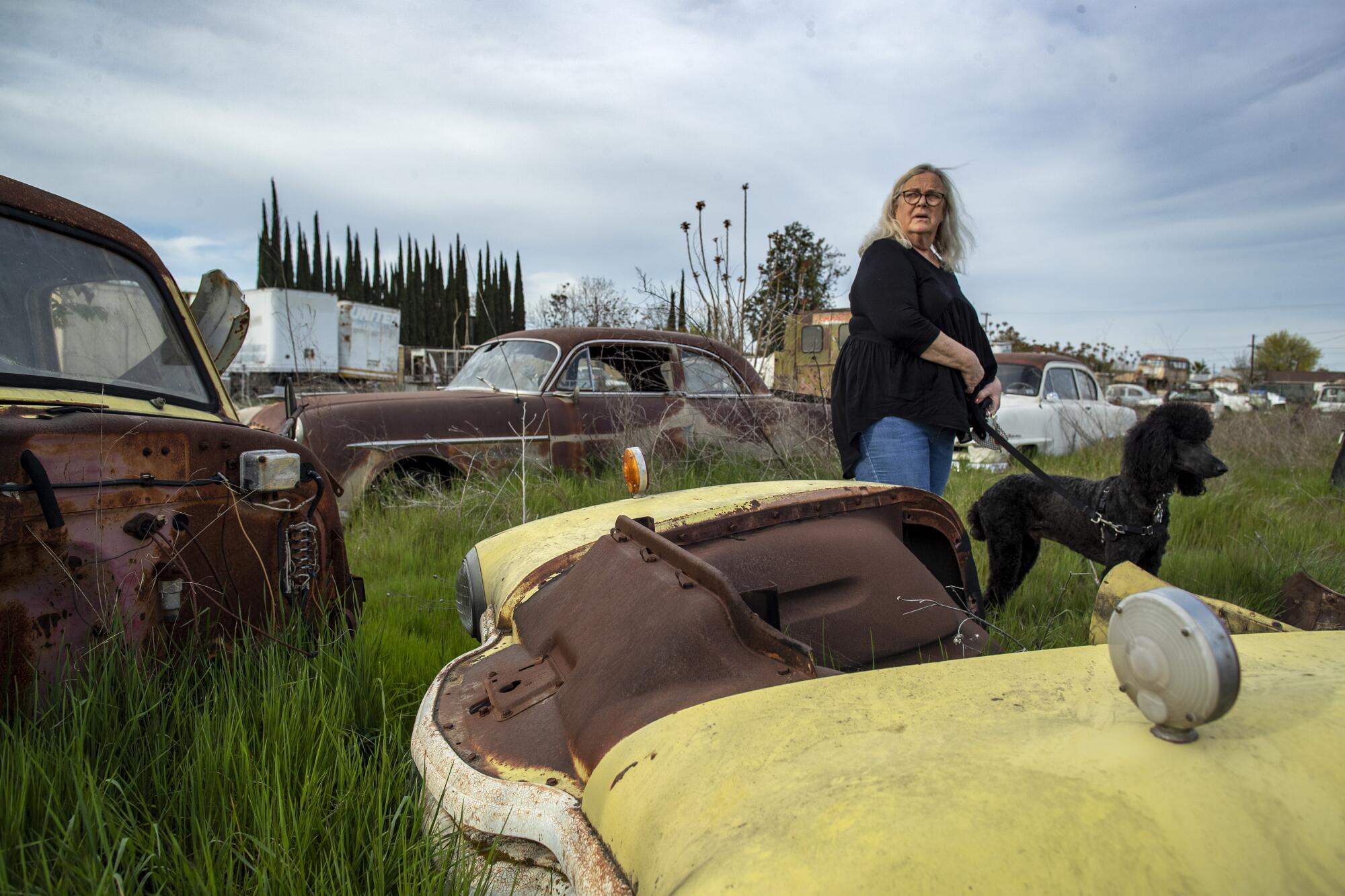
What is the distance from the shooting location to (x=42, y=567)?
1.66 meters

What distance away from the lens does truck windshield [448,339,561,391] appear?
234 inches

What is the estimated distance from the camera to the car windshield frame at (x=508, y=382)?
587cm

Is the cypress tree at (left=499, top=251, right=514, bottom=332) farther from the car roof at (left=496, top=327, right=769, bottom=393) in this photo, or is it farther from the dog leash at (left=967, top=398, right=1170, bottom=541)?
the dog leash at (left=967, top=398, right=1170, bottom=541)

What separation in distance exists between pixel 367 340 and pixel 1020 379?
1992 cm

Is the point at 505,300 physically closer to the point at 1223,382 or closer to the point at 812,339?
the point at 812,339

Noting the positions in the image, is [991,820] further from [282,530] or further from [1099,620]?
[282,530]

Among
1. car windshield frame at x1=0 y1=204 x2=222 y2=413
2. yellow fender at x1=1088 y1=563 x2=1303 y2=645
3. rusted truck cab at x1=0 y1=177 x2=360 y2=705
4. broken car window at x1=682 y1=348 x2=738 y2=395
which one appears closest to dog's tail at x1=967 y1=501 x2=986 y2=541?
yellow fender at x1=1088 y1=563 x2=1303 y2=645

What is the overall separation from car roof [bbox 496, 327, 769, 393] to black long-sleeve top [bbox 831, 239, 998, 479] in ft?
11.1

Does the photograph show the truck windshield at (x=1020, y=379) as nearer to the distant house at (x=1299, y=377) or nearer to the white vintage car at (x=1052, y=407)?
the white vintage car at (x=1052, y=407)

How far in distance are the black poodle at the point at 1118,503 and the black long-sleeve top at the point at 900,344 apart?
69 centimetres

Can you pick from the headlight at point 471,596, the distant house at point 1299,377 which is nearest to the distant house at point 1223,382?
the distant house at point 1299,377

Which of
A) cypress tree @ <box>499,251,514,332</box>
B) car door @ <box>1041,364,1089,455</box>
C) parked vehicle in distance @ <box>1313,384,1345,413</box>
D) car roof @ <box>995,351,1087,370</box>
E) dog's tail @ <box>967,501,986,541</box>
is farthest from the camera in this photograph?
cypress tree @ <box>499,251,514,332</box>

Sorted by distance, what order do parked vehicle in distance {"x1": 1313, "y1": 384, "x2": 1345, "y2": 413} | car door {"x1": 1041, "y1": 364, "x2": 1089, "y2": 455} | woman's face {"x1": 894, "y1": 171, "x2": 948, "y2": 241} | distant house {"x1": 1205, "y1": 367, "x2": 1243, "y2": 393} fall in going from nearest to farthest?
woman's face {"x1": 894, "y1": 171, "x2": 948, "y2": 241} < car door {"x1": 1041, "y1": 364, "x2": 1089, "y2": 455} < parked vehicle in distance {"x1": 1313, "y1": 384, "x2": 1345, "y2": 413} < distant house {"x1": 1205, "y1": 367, "x2": 1243, "y2": 393}

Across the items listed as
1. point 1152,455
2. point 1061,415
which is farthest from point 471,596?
point 1061,415
